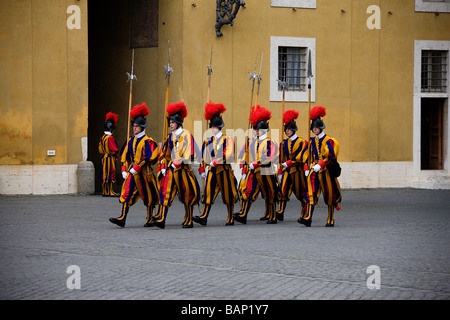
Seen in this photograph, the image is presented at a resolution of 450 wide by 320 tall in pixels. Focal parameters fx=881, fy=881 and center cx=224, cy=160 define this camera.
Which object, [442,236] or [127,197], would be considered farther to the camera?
[127,197]

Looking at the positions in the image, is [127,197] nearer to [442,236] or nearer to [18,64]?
[442,236]

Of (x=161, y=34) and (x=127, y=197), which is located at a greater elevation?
→ (x=161, y=34)

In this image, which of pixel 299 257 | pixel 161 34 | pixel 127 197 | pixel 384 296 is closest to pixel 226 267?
pixel 299 257

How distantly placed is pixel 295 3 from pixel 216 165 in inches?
370

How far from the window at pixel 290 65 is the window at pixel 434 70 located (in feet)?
11.1

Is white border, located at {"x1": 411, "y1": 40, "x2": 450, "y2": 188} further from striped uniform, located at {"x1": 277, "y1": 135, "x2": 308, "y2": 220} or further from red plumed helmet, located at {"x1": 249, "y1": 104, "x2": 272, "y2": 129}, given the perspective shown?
red plumed helmet, located at {"x1": 249, "y1": 104, "x2": 272, "y2": 129}

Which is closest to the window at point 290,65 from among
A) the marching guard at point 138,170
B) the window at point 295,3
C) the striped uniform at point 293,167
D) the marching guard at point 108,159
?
the window at point 295,3

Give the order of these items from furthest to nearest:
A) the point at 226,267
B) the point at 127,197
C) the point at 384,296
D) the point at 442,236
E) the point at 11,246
→ the point at 127,197, the point at 442,236, the point at 11,246, the point at 226,267, the point at 384,296

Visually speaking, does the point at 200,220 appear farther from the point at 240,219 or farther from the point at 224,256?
the point at 224,256

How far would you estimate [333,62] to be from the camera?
75.1 feet

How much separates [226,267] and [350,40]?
47.9ft

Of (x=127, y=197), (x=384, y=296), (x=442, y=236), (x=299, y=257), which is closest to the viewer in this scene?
(x=384, y=296)

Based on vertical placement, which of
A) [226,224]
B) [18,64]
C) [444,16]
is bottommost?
[226,224]

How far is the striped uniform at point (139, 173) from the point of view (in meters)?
13.6
